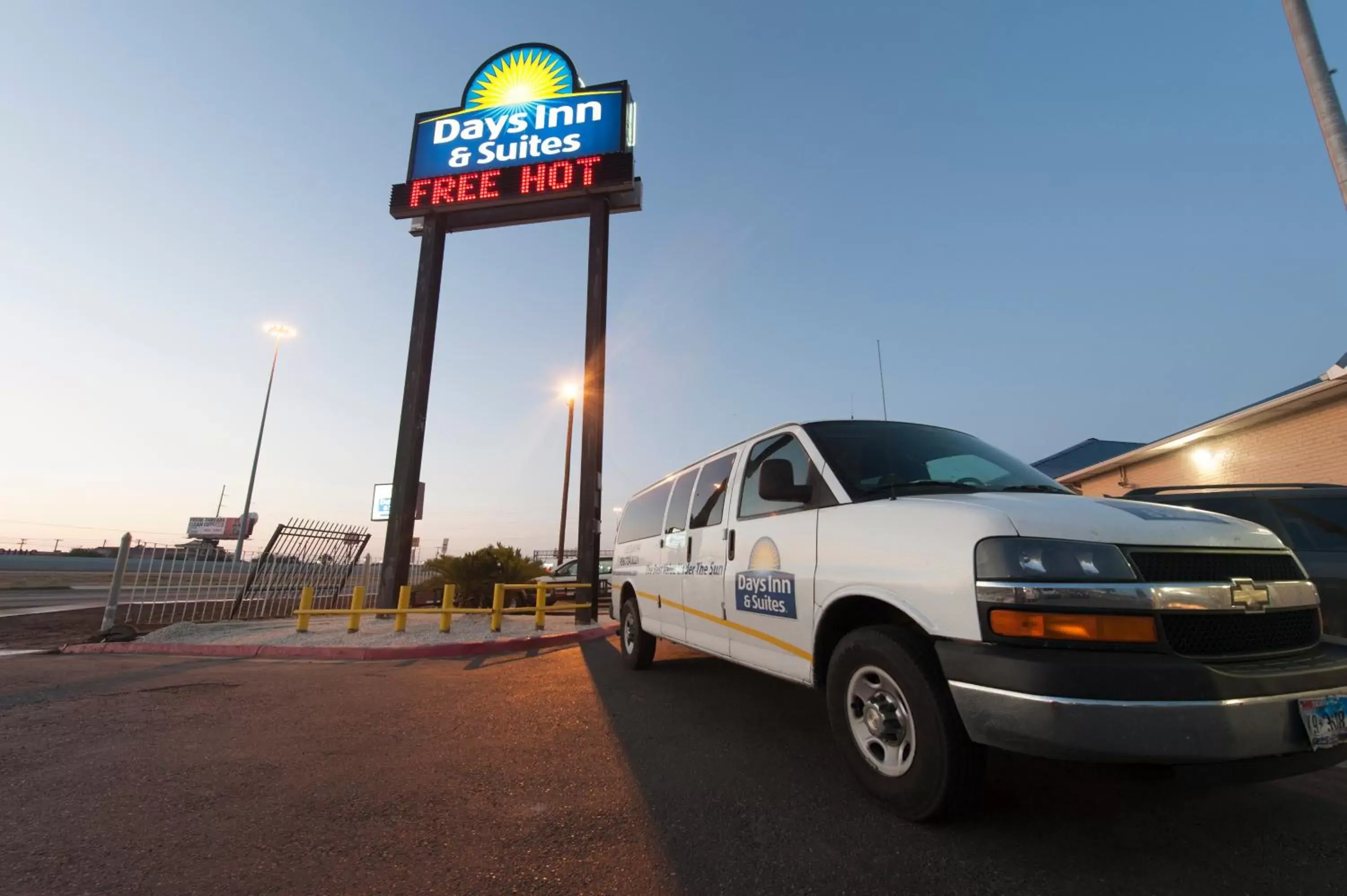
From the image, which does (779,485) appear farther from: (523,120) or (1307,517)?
(523,120)

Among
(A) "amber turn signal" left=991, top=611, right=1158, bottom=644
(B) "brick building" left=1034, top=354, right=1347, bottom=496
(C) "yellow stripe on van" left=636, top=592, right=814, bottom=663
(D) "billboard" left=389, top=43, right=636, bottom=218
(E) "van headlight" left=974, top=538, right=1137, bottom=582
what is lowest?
(C) "yellow stripe on van" left=636, top=592, right=814, bottom=663

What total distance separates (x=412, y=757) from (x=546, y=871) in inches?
66.7

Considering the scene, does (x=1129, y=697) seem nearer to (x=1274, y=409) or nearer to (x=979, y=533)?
(x=979, y=533)

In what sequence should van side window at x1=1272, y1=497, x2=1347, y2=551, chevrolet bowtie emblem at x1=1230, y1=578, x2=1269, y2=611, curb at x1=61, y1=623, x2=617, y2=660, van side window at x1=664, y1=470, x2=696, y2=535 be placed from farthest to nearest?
curb at x1=61, y1=623, x2=617, y2=660 < van side window at x1=664, y1=470, x2=696, y2=535 < van side window at x1=1272, y1=497, x2=1347, y2=551 < chevrolet bowtie emblem at x1=1230, y1=578, x2=1269, y2=611

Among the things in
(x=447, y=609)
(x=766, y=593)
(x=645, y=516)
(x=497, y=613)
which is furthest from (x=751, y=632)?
(x=447, y=609)

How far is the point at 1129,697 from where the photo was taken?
190cm

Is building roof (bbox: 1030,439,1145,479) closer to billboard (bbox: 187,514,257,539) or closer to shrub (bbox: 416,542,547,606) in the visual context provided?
shrub (bbox: 416,542,547,606)

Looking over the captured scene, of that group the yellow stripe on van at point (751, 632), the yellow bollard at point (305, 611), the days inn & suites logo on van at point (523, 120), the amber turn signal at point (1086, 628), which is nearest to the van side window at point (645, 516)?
the yellow stripe on van at point (751, 632)

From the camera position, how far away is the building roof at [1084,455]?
66.3ft

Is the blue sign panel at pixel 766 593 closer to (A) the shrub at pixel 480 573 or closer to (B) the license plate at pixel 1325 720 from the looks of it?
(B) the license plate at pixel 1325 720

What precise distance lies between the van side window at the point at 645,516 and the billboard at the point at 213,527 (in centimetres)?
8212

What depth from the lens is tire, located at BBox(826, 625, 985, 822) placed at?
2.26 metres

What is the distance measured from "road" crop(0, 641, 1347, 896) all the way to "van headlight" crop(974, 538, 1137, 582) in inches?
26.6

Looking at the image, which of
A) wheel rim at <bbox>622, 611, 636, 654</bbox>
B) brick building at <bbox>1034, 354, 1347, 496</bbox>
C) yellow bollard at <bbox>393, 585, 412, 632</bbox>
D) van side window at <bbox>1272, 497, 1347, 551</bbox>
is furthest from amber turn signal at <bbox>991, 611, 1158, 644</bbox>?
yellow bollard at <bbox>393, 585, 412, 632</bbox>
